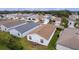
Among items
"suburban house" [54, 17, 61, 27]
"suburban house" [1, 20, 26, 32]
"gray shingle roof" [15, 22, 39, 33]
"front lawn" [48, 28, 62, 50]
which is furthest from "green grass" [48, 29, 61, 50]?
"suburban house" [1, 20, 26, 32]

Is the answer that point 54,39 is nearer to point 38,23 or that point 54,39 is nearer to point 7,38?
point 38,23

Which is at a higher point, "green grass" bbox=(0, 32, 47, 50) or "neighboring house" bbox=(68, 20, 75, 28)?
"neighboring house" bbox=(68, 20, 75, 28)

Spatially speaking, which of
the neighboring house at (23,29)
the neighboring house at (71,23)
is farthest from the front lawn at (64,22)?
the neighboring house at (23,29)

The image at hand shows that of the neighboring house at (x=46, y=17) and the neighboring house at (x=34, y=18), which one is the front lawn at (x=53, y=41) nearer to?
the neighboring house at (x=46, y=17)

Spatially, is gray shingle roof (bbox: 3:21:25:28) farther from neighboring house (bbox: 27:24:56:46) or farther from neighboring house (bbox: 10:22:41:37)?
neighboring house (bbox: 27:24:56:46)

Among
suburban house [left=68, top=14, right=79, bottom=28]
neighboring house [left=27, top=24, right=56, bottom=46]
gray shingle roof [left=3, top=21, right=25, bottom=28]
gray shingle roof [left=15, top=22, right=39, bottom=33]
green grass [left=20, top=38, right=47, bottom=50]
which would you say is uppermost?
suburban house [left=68, top=14, right=79, bottom=28]
